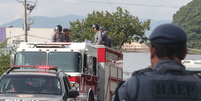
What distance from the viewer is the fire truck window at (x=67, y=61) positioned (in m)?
12.9

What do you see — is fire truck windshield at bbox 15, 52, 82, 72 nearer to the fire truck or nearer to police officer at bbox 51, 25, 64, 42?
the fire truck

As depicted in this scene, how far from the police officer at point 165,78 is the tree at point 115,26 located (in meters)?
59.0

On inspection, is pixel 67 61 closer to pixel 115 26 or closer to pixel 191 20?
pixel 115 26

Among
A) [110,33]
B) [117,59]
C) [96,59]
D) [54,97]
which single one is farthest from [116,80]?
[110,33]

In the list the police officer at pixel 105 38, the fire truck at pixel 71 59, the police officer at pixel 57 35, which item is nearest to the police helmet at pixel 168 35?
the fire truck at pixel 71 59

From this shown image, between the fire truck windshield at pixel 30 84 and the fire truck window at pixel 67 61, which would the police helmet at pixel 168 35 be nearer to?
the fire truck windshield at pixel 30 84

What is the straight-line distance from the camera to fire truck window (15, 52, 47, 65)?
43.1ft

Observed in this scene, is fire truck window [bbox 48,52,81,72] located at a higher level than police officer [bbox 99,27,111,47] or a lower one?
lower

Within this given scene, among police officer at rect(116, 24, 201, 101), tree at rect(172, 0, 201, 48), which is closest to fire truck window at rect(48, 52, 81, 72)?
police officer at rect(116, 24, 201, 101)

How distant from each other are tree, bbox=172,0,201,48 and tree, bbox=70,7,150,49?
54.4 m

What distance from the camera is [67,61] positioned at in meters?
12.9

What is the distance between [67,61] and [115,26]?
50749 millimetres

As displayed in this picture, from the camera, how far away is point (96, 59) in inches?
586

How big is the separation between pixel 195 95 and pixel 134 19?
6231 centimetres
